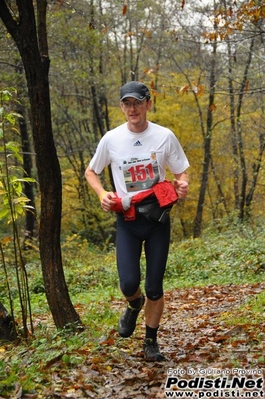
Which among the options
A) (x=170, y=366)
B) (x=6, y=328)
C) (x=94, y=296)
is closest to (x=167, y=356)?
(x=170, y=366)

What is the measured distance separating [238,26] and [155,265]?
552 cm

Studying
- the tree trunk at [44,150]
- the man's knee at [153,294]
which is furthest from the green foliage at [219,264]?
the man's knee at [153,294]

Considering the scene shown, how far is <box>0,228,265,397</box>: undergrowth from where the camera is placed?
494 cm

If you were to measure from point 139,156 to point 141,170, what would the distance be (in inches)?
5.3

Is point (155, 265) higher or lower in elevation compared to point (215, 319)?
higher

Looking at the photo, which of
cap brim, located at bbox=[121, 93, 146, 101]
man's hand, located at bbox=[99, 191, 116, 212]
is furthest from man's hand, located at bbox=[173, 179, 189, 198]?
cap brim, located at bbox=[121, 93, 146, 101]

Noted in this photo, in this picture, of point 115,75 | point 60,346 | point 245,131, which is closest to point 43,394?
point 60,346

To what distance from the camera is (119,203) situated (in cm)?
496

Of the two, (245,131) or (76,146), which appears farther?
(76,146)

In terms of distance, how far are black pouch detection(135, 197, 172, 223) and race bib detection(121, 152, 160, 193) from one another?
16 cm

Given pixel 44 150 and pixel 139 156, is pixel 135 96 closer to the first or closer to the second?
pixel 139 156

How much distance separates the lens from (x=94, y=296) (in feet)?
38.3

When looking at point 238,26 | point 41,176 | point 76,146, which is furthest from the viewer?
point 76,146

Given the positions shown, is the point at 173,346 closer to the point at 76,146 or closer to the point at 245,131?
the point at 245,131
